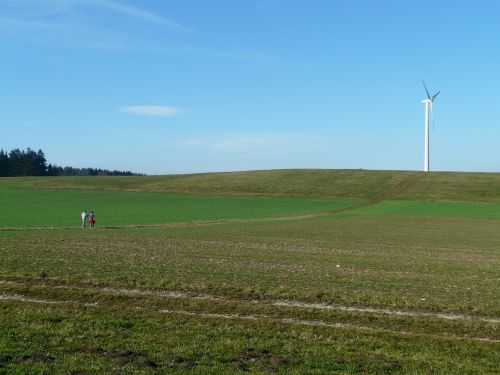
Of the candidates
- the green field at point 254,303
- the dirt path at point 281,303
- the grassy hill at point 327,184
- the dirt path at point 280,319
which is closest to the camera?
the green field at point 254,303

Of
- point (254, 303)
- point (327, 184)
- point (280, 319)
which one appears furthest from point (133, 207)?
point (280, 319)

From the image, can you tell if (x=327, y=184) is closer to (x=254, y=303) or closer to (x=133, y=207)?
(x=133, y=207)

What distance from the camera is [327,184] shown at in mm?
113000

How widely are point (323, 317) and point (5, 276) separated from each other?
1188 cm

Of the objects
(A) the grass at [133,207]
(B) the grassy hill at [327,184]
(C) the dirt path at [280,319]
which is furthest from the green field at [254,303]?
(B) the grassy hill at [327,184]

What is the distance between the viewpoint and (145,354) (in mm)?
11531

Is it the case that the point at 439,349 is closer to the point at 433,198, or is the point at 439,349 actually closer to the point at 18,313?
the point at 18,313

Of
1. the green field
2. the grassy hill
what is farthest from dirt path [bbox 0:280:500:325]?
the grassy hill

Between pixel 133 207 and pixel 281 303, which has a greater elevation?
pixel 281 303

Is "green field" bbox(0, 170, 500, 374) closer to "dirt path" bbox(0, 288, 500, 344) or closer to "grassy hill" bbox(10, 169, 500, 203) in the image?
"dirt path" bbox(0, 288, 500, 344)

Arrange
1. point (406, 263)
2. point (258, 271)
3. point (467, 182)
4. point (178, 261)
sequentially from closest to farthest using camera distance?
point (258, 271) < point (178, 261) < point (406, 263) < point (467, 182)

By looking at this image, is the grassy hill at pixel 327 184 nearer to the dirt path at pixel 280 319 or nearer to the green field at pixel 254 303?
the green field at pixel 254 303

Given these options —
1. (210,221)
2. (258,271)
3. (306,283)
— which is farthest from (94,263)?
(210,221)

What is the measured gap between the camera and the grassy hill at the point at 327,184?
326ft
